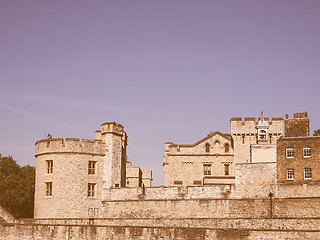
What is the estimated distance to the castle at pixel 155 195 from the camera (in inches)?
1441

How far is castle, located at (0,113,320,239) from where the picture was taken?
120 feet

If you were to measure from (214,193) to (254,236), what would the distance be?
1092cm

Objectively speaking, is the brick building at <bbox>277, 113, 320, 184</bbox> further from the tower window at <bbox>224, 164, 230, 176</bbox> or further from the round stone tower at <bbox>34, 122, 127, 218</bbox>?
the tower window at <bbox>224, 164, 230, 176</bbox>

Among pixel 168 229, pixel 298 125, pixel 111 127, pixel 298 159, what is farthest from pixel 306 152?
pixel 111 127

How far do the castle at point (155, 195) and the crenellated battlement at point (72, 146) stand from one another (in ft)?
0.29

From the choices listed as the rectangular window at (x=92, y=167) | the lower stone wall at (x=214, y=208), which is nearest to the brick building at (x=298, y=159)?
the lower stone wall at (x=214, y=208)

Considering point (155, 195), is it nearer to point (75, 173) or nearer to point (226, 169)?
point (75, 173)

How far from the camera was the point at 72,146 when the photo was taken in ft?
139

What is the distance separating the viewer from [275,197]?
38.3 meters

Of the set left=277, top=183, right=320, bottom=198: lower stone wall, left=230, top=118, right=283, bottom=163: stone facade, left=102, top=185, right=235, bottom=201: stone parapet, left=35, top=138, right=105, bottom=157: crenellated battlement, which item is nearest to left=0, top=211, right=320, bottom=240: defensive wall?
left=102, top=185, right=235, bottom=201: stone parapet

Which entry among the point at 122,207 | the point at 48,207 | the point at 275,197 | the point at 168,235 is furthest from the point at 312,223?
the point at 48,207

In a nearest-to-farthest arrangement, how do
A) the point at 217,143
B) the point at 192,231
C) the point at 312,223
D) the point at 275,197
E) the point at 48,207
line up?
the point at 192,231 → the point at 312,223 → the point at 275,197 → the point at 48,207 → the point at 217,143

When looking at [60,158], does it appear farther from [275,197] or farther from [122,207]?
[275,197]

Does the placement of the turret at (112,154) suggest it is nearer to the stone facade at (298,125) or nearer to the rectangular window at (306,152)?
the stone facade at (298,125)
